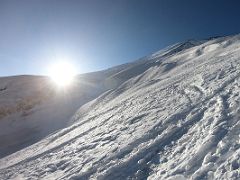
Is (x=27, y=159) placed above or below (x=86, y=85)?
below

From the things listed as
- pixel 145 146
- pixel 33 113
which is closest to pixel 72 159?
pixel 145 146

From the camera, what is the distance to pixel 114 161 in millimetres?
8398

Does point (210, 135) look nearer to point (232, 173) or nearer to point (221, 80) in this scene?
point (232, 173)

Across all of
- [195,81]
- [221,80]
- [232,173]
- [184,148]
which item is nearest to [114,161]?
[184,148]

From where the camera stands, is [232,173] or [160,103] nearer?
[232,173]

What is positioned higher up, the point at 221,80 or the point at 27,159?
the point at 221,80

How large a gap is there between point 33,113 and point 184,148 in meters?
19.2

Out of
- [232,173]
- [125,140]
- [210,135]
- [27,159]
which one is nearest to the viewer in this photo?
[232,173]

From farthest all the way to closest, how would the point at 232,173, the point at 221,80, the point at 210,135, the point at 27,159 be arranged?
the point at 27,159 → the point at 221,80 → the point at 210,135 → the point at 232,173

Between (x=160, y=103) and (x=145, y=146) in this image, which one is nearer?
(x=145, y=146)

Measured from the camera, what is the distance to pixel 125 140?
9578 mm

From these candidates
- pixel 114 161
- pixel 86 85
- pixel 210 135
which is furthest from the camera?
pixel 86 85

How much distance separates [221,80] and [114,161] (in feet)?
16.9

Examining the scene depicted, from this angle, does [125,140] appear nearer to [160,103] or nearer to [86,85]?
[160,103]
